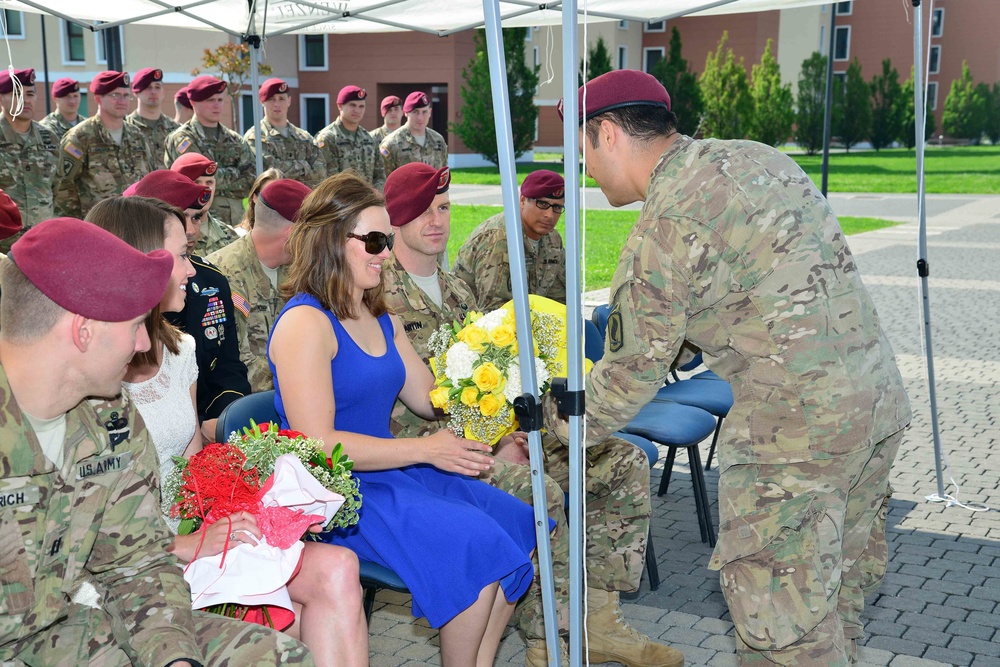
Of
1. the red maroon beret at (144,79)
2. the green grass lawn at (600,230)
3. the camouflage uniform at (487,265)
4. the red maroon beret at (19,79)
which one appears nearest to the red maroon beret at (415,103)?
the green grass lawn at (600,230)

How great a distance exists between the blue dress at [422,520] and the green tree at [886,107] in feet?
187

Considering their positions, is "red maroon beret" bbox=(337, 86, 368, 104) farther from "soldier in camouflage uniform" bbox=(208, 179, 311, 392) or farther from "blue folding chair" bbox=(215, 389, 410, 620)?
"blue folding chair" bbox=(215, 389, 410, 620)

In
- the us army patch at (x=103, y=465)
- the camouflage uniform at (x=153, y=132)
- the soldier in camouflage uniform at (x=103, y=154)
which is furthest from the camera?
the camouflage uniform at (x=153, y=132)

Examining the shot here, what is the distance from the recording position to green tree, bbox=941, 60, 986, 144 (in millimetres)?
61062

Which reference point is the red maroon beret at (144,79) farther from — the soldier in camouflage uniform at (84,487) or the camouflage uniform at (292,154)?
the soldier in camouflage uniform at (84,487)

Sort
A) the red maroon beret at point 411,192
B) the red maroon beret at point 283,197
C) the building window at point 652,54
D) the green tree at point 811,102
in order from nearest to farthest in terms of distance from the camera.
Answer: the red maroon beret at point 411,192
the red maroon beret at point 283,197
the green tree at point 811,102
the building window at point 652,54

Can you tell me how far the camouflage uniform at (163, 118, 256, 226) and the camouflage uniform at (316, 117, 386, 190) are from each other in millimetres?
1857

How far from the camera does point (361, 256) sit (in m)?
3.49

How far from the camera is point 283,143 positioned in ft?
35.6

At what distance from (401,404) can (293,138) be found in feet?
24.8

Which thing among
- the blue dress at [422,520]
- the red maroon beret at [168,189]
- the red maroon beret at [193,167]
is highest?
the red maroon beret at [193,167]

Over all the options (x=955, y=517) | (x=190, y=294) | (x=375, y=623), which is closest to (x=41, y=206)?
(x=190, y=294)

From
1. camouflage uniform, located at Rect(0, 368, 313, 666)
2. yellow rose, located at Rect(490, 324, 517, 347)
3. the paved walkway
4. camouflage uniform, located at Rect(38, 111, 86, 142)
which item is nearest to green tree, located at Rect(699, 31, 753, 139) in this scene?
camouflage uniform, located at Rect(38, 111, 86, 142)

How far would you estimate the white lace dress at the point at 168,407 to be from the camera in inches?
124
